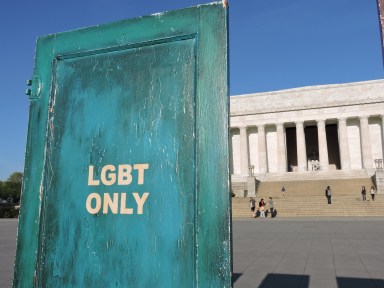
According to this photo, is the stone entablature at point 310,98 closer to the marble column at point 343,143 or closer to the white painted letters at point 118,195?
the marble column at point 343,143

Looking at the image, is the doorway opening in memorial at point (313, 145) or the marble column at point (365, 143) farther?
the doorway opening in memorial at point (313, 145)

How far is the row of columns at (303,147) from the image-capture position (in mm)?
42500

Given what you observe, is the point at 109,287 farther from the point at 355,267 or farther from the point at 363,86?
the point at 363,86

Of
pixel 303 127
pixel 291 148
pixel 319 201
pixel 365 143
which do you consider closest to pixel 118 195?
pixel 319 201

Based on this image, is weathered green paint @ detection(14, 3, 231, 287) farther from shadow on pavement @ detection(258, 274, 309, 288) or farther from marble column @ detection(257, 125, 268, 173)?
marble column @ detection(257, 125, 268, 173)

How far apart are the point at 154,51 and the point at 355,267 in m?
7.00

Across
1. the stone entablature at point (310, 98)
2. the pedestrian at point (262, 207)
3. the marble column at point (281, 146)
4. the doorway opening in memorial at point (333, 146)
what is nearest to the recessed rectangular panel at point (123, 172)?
the pedestrian at point (262, 207)

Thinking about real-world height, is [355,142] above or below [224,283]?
above

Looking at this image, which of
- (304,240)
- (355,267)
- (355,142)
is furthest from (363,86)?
(355,267)

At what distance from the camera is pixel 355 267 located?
758cm

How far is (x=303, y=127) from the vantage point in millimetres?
45312

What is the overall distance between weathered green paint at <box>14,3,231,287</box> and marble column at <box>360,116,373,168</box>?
44346 millimetres

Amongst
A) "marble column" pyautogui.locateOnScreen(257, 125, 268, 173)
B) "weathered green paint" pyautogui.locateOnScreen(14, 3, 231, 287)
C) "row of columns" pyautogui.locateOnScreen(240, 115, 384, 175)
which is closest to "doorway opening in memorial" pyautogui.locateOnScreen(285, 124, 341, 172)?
"row of columns" pyautogui.locateOnScreen(240, 115, 384, 175)

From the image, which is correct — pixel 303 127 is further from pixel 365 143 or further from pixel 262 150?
pixel 365 143
